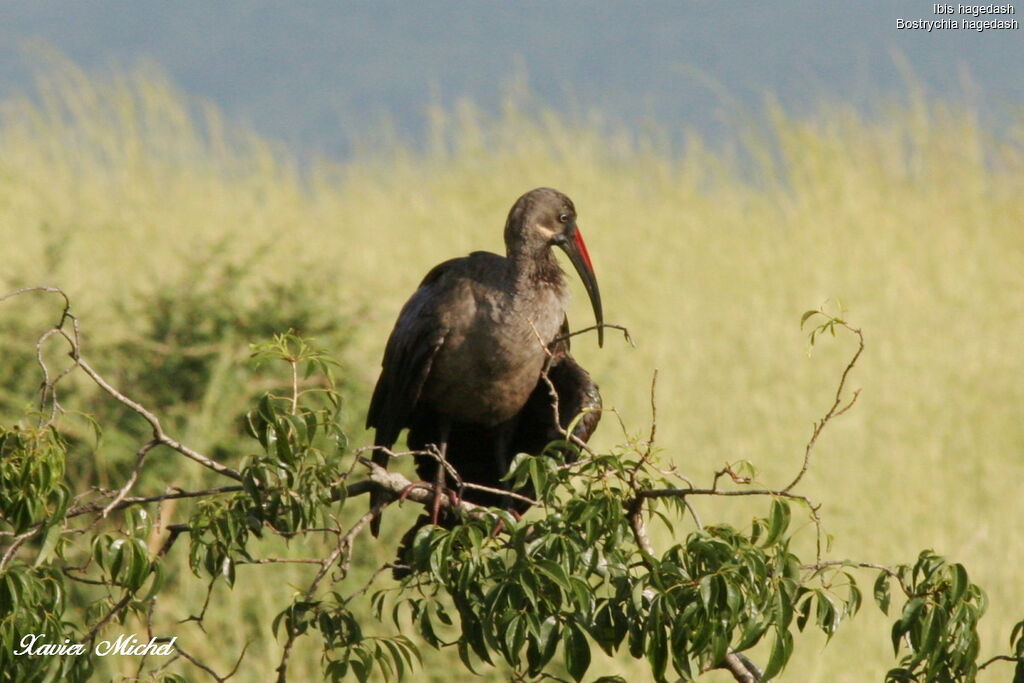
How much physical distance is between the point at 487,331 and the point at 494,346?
0.21 feet

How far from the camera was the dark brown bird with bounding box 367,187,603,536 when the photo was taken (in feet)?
16.7

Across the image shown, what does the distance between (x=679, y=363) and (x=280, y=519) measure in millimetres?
10276

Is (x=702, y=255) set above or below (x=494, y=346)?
above

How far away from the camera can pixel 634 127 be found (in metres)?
17.3

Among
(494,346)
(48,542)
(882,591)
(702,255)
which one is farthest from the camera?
(702,255)

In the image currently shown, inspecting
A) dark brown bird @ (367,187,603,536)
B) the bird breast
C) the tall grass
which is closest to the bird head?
dark brown bird @ (367,187,603,536)

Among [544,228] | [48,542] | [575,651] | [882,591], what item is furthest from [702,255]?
[48,542]

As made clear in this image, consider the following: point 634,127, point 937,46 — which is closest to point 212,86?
point 937,46

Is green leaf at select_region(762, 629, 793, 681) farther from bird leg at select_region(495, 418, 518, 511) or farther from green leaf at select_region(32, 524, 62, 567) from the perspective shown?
bird leg at select_region(495, 418, 518, 511)

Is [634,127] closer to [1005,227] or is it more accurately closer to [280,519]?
[1005,227]

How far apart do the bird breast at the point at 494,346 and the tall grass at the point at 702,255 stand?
10.5ft

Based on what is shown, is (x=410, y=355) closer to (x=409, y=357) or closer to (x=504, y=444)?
(x=409, y=357)

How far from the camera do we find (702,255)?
1535cm

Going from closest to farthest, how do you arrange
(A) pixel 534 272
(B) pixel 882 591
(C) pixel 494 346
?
(B) pixel 882 591 < (C) pixel 494 346 < (A) pixel 534 272
